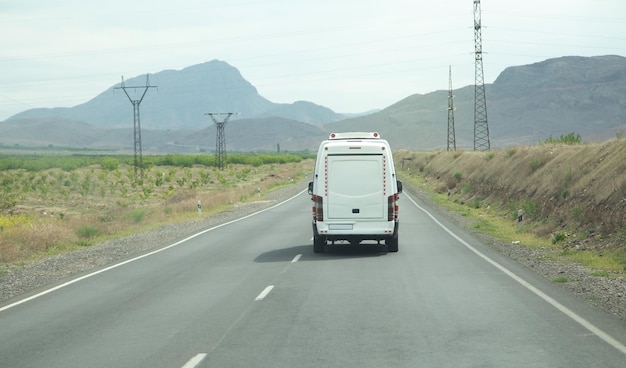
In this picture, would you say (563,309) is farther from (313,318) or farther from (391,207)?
(391,207)

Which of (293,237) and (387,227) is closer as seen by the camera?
(387,227)

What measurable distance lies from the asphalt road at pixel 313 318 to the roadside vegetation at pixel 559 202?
3219 millimetres

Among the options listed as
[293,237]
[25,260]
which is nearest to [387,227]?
[293,237]

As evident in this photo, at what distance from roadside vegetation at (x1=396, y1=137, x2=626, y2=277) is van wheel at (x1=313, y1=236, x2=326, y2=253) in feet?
17.9

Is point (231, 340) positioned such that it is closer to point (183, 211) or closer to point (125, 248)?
point (125, 248)

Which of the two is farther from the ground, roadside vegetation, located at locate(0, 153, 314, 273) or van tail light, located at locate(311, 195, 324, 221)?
van tail light, located at locate(311, 195, 324, 221)

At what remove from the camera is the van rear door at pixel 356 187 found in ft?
59.6

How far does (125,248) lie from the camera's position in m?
22.0

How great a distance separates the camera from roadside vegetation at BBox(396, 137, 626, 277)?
1902 cm

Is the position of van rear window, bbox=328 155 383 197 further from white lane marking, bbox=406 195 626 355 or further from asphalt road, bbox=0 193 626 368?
white lane marking, bbox=406 195 626 355

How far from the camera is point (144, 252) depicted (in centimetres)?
2069

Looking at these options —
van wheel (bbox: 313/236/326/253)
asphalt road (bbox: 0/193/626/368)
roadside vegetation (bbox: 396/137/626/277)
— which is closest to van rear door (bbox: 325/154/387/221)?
van wheel (bbox: 313/236/326/253)

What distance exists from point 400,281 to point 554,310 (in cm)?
352

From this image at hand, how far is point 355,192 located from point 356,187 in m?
0.12
